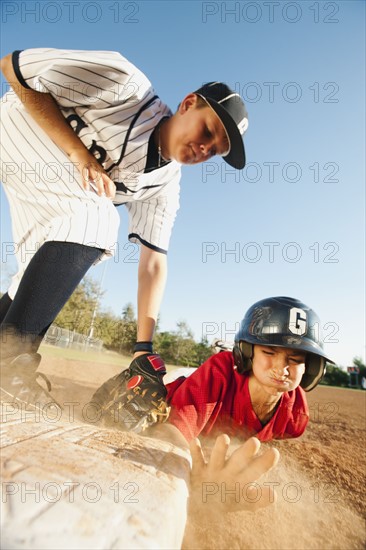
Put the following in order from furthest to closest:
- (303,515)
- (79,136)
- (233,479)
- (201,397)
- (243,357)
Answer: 1. (243,357)
2. (201,397)
3. (79,136)
4. (303,515)
5. (233,479)

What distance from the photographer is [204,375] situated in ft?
6.10

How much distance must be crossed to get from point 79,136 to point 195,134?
510mm

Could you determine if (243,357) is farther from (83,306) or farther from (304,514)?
(83,306)

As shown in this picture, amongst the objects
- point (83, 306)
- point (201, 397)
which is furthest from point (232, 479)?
point (83, 306)

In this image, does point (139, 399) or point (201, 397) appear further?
point (201, 397)

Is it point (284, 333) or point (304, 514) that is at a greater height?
point (284, 333)

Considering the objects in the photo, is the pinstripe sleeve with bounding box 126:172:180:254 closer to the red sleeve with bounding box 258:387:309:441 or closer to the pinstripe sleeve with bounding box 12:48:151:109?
the pinstripe sleeve with bounding box 12:48:151:109

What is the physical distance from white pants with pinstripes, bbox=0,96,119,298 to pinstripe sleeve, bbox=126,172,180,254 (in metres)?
0.43

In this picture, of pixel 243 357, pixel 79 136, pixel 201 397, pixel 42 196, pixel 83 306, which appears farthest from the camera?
pixel 83 306

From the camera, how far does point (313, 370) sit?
6.39 ft

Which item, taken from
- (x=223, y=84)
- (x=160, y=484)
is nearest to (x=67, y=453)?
(x=160, y=484)

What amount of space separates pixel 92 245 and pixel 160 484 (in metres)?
0.83

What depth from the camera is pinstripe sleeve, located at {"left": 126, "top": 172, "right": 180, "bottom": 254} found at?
1859mm

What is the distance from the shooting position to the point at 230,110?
1550mm
